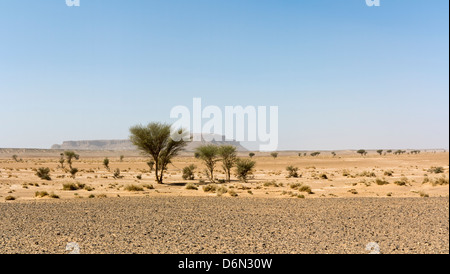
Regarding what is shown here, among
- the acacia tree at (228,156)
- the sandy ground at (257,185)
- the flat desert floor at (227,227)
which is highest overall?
the acacia tree at (228,156)

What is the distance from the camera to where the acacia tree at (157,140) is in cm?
4694

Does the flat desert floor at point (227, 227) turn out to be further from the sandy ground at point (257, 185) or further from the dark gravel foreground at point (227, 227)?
the sandy ground at point (257, 185)

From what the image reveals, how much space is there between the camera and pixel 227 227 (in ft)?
54.1

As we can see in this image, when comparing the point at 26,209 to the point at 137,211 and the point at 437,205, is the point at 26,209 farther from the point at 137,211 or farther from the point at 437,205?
the point at 437,205

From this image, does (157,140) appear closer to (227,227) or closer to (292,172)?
(292,172)

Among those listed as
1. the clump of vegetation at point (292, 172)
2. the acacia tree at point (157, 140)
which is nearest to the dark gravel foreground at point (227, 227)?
the acacia tree at point (157, 140)

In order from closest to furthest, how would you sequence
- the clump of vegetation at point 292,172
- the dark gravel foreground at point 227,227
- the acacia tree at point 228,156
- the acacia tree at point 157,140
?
the dark gravel foreground at point 227,227 < the acacia tree at point 157,140 < the acacia tree at point 228,156 < the clump of vegetation at point 292,172

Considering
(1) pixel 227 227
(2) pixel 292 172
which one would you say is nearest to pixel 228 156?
(2) pixel 292 172

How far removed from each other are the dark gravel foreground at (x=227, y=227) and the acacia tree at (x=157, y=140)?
74.0ft

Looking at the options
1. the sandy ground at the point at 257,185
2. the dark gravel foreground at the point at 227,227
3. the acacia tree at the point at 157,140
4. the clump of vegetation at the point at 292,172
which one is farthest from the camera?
the clump of vegetation at the point at 292,172

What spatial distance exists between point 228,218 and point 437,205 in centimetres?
1314

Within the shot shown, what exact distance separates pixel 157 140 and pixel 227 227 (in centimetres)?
3197
